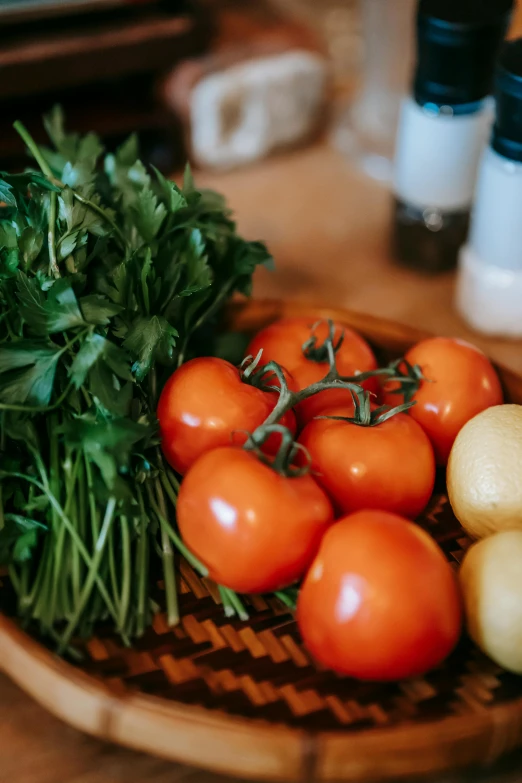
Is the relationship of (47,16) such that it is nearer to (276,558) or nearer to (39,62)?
(39,62)

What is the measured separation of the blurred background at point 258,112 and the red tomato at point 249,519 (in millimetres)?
470

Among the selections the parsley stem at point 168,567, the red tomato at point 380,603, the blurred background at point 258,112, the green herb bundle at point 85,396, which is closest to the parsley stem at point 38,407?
the green herb bundle at point 85,396

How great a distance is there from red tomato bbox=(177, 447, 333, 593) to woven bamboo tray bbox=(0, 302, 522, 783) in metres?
0.05

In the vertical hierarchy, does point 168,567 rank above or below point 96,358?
below

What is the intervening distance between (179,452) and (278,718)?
21cm

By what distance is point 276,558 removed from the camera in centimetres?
55

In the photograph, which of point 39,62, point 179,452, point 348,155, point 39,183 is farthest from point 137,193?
point 348,155

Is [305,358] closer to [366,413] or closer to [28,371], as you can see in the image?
[366,413]

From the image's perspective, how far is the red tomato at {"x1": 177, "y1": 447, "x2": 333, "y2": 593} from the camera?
0.54 meters

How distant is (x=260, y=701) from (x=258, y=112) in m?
0.93

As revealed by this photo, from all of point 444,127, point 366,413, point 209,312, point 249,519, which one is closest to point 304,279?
point 444,127

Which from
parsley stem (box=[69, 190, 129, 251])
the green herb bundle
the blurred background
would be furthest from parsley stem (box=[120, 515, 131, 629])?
the blurred background

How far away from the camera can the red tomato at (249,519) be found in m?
0.54

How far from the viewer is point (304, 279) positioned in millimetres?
1046
